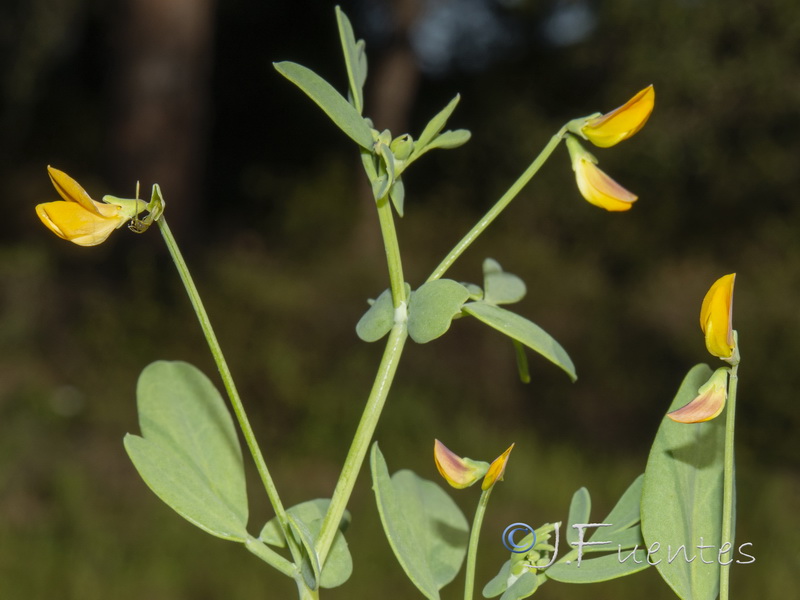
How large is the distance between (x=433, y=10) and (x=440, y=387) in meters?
2.37

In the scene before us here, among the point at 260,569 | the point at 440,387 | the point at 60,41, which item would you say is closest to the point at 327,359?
the point at 440,387

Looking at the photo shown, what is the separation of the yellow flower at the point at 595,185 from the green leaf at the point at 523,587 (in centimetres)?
12

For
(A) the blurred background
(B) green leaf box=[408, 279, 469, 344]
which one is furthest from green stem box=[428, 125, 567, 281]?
(A) the blurred background

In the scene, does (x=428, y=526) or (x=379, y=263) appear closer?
(x=428, y=526)

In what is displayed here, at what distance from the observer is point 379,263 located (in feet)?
13.9

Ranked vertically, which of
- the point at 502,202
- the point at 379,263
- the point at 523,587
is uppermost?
the point at 379,263

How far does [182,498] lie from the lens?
0.28 meters

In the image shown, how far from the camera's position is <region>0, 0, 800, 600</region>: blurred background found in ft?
7.22

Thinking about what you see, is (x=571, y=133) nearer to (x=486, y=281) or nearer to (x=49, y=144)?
(x=486, y=281)

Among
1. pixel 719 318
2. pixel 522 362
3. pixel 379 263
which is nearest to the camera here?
pixel 719 318

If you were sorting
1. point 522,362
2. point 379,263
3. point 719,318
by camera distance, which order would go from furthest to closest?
point 379,263
point 522,362
point 719,318

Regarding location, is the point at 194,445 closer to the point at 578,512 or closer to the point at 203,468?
the point at 203,468

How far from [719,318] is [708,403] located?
0.03m

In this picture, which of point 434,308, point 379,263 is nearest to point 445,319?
point 434,308
